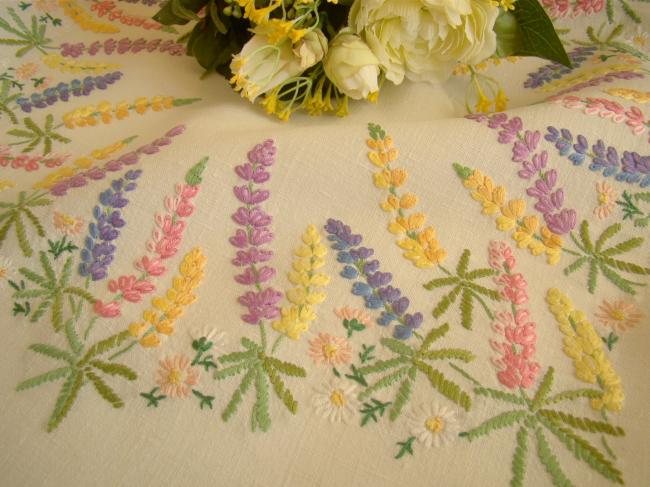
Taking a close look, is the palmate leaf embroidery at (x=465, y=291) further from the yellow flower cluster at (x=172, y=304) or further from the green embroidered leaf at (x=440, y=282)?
the yellow flower cluster at (x=172, y=304)

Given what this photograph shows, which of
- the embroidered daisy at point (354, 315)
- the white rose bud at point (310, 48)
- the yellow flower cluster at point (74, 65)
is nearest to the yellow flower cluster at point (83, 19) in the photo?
the yellow flower cluster at point (74, 65)

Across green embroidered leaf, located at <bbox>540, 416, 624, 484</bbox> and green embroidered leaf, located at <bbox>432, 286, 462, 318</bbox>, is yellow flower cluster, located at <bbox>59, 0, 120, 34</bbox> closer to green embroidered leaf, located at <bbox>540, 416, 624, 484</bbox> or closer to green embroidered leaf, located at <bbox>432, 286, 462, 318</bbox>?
green embroidered leaf, located at <bbox>432, 286, 462, 318</bbox>

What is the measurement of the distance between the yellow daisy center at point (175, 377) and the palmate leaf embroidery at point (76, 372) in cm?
3

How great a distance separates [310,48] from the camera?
57 cm

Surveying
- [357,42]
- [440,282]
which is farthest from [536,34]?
[440,282]

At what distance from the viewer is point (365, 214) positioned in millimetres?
509

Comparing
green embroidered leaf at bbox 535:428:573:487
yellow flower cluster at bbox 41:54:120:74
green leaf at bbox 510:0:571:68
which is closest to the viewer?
green embroidered leaf at bbox 535:428:573:487

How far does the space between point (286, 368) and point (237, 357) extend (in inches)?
1.5

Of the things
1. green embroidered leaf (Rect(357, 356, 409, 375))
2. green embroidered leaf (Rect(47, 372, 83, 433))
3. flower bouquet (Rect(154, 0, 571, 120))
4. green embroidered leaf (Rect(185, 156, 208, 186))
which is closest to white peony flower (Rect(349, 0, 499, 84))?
flower bouquet (Rect(154, 0, 571, 120))

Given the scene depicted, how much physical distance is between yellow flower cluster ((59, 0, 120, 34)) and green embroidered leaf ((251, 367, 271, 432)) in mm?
633

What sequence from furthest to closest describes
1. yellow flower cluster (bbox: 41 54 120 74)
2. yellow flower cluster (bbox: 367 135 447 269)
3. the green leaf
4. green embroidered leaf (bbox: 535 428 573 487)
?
yellow flower cluster (bbox: 41 54 120 74) < the green leaf < yellow flower cluster (bbox: 367 135 447 269) < green embroidered leaf (bbox: 535 428 573 487)

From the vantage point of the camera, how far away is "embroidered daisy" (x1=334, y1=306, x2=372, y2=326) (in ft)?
1.49

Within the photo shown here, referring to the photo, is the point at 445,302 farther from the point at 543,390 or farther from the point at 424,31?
the point at 424,31

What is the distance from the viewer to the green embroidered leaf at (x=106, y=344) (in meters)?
0.44
